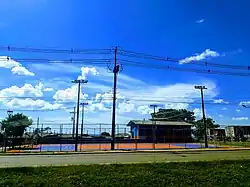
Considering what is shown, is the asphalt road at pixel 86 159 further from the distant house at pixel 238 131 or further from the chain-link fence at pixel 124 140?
the distant house at pixel 238 131

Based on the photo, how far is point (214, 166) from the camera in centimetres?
1641

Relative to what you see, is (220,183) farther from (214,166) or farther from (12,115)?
(12,115)

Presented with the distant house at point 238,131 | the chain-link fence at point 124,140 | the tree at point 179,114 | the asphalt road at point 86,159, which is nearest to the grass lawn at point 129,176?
the asphalt road at point 86,159

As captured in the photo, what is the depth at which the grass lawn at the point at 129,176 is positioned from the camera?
40.8 ft

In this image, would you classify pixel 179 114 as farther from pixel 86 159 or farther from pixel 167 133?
pixel 86 159

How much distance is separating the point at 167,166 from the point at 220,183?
3.16 m

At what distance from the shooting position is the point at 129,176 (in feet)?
43.6

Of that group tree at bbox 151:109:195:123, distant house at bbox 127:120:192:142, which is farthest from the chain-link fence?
tree at bbox 151:109:195:123

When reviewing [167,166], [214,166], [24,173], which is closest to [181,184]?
[167,166]

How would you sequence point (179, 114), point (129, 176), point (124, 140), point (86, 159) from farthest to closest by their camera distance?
point (179, 114) → point (124, 140) → point (86, 159) → point (129, 176)

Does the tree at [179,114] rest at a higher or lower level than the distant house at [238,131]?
higher

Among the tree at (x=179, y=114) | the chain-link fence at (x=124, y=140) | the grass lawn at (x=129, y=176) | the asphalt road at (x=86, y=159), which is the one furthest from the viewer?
the tree at (x=179, y=114)

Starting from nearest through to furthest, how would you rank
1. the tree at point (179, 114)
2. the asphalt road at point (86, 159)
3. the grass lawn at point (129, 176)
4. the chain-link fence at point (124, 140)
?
the grass lawn at point (129, 176)
the asphalt road at point (86, 159)
the chain-link fence at point (124, 140)
the tree at point (179, 114)

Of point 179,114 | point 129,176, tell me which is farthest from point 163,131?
point 129,176
